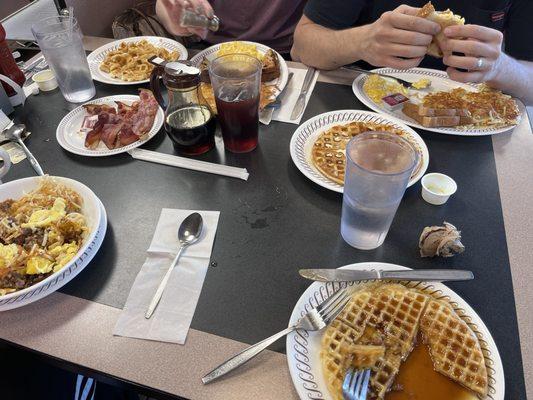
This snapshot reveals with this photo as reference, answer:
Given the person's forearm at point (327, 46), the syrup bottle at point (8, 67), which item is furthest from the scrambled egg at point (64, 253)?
the person's forearm at point (327, 46)

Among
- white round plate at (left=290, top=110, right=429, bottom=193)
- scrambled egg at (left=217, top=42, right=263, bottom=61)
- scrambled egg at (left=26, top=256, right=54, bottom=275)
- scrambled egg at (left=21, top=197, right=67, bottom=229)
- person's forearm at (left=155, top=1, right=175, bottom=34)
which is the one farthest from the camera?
person's forearm at (left=155, top=1, right=175, bottom=34)

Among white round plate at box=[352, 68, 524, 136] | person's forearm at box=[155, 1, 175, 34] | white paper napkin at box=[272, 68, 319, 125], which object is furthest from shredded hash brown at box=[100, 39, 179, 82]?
white round plate at box=[352, 68, 524, 136]

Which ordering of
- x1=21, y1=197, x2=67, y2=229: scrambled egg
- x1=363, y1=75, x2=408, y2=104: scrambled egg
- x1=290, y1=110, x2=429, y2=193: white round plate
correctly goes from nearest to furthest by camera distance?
x1=21, y1=197, x2=67, y2=229: scrambled egg < x1=290, y1=110, x2=429, y2=193: white round plate < x1=363, y1=75, x2=408, y2=104: scrambled egg

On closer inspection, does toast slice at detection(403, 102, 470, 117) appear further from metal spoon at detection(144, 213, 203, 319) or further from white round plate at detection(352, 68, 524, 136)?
metal spoon at detection(144, 213, 203, 319)

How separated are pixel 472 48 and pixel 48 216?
1595 millimetres

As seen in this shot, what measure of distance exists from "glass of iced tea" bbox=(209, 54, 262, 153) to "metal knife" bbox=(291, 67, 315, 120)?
10.2 inches

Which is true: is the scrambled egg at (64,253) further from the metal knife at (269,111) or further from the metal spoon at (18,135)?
the metal knife at (269,111)

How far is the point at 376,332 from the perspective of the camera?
84 cm

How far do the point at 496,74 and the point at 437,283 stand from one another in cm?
108

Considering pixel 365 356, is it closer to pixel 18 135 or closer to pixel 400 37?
pixel 400 37

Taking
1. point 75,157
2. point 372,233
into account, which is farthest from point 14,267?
point 372,233

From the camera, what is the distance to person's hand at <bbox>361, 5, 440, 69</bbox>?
141 cm

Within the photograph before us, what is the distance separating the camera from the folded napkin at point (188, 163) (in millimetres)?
1289

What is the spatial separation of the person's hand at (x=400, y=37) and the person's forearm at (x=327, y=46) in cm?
7
